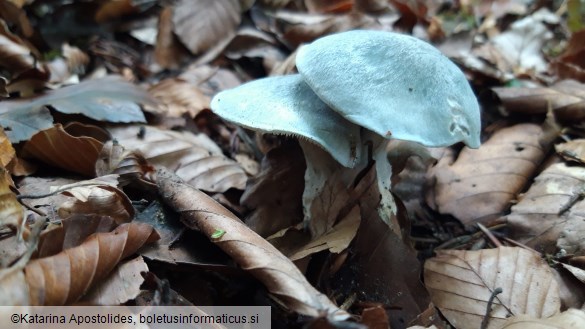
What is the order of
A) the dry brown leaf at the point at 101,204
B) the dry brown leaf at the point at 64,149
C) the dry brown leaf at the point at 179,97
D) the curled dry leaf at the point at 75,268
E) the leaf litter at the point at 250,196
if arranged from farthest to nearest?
the dry brown leaf at the point at 179,97
the dry brown leaf at the point at 64,149
the dry brown leaf at the point at 101,204
the leaf litter at the point at 250,196
the curled dry leaf at the point at 75,268

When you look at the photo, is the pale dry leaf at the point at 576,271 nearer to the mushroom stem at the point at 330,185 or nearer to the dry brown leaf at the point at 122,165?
the mushroom stem at the point at 330,185

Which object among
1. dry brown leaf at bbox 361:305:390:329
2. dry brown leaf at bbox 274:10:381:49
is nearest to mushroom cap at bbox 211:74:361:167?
dry brown leaf at bbox 361:305:390:329

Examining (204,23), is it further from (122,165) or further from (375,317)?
(375,317)

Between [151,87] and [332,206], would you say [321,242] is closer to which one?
[332,206]

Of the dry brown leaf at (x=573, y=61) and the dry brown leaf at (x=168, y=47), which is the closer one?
the dry brown leaf at (x=573, y=61)

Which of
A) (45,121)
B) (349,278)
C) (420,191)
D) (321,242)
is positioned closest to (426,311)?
(349,278)

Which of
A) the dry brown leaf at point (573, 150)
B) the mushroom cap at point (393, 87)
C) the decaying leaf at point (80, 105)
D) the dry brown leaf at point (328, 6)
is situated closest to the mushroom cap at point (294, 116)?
the mushroom cap at point (393, 87)

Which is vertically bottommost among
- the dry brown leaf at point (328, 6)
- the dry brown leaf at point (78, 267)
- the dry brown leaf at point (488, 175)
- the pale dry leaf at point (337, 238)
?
the dry brown leaf at point (488, 175)

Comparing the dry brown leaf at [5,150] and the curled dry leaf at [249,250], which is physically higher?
the dry brown leaf at [5,150]
